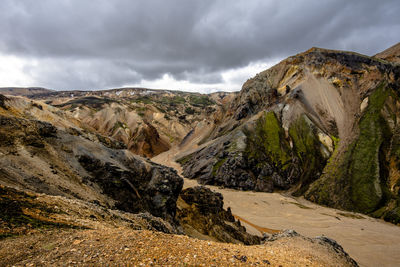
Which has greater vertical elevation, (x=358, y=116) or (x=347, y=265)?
(x=358, y=116)

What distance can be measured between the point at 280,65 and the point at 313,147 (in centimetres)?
4786

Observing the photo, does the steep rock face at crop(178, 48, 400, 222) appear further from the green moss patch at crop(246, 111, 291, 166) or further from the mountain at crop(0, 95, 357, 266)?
the mountain at crop(0, 95, 357, 266)

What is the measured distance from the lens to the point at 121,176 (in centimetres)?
1717

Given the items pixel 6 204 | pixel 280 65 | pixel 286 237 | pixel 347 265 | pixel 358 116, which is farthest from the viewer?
pixel 280 65

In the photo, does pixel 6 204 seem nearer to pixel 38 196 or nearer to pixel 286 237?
pixel 38 196

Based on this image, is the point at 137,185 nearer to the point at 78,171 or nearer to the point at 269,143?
the point at 78,171

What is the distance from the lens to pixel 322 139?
56344 millimetres

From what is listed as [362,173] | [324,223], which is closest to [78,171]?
[324,223]

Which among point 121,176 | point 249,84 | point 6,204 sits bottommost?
point 121,176

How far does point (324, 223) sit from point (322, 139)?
31320mm

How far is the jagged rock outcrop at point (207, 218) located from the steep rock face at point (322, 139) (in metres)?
28.0

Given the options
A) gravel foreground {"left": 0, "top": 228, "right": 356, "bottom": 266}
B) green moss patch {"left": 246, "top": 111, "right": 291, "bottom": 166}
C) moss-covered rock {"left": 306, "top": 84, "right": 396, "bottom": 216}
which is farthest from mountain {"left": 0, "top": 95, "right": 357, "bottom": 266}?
green moss patch {"left": 246, "top": 111, "right": 291, "bottom": 166}

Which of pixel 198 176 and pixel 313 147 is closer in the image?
pixel 313 147

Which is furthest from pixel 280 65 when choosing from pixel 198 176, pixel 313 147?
pixel 198 176
